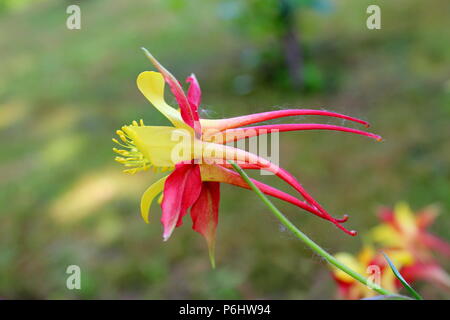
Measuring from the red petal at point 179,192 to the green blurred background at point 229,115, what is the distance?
0.70 metres

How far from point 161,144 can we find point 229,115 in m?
2.14

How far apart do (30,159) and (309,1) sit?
5.38ft

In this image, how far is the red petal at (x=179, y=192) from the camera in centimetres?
63

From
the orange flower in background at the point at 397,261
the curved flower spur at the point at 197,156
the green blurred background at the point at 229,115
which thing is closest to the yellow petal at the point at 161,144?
the curved flower spur at the point at 197,156

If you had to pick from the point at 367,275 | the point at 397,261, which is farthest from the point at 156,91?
the point at 397,261

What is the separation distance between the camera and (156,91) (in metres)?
0.69

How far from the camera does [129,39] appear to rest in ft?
13.8

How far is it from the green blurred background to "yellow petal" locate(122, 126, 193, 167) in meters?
0.70

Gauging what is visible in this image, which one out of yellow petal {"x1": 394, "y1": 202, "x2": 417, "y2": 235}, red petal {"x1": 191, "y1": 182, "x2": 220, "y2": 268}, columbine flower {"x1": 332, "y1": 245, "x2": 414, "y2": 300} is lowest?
columbine flower {"x1": 332, "y1": 245, "x2": 414, "y2": 300}

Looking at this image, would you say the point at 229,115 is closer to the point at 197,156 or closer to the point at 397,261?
the point at 397,261

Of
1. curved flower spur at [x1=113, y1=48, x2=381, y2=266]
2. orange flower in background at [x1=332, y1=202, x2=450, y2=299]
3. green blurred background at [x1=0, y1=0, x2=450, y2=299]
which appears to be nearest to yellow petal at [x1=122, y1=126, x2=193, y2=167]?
curved flower spur at [x1=113, y1=48, x2=381, y2=266]

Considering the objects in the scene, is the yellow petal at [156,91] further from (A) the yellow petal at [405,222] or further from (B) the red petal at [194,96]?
(A) the yellow petal at [405,222]

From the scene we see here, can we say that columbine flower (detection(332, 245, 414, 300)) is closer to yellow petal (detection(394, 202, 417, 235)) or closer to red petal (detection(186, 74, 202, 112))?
yellow petal (detection(394, 202, 417, 235))

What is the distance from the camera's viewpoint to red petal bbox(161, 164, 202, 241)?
Answer: 0.63 meters
